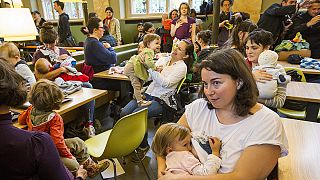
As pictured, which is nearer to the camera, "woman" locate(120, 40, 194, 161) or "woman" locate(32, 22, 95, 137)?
"woman" locate(120, 40, 194, 161)

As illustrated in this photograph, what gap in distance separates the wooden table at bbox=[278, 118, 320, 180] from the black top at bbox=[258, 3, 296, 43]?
90.0 inches

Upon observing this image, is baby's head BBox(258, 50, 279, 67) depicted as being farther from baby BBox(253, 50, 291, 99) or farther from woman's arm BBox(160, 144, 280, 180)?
woman's arm BBox(160, 144, 280, 180)

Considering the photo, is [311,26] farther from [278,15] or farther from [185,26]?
[185,26]

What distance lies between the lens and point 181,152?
1154 millimetres

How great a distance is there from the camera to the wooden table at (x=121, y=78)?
298 cm

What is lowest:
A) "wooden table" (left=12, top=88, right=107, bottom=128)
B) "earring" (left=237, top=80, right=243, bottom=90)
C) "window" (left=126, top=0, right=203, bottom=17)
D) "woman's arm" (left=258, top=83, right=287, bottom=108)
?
"wooden table" (left=12, top=88, right=107, bottom=128)

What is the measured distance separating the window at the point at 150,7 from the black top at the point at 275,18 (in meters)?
4.75

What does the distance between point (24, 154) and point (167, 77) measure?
1.61m

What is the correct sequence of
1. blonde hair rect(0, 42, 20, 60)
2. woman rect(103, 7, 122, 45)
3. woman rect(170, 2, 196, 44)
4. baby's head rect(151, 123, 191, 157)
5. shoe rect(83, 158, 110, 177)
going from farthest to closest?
woman rect(103, 7, 122, 45) → woman rect(170, 2, 196, 44) → blonde hair rect(0, 42, 20, 60) → shoe rect(83, 158, 110, 177) → baby's head rect(151, 123, 191, 157)

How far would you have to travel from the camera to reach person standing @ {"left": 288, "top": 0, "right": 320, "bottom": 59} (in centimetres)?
328

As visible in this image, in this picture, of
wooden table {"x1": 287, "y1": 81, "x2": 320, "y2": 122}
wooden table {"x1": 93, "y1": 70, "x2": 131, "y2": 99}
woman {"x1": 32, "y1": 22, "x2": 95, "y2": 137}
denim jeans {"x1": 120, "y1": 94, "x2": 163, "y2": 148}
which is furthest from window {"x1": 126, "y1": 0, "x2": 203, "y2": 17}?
wooden table {"x1": 287, "y1": 81, "x2": 320, "y2": 122}

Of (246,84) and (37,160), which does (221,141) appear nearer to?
(246,84)

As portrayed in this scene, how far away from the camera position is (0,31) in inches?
76.2

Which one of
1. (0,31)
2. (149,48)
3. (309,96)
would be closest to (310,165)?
(309,96)
